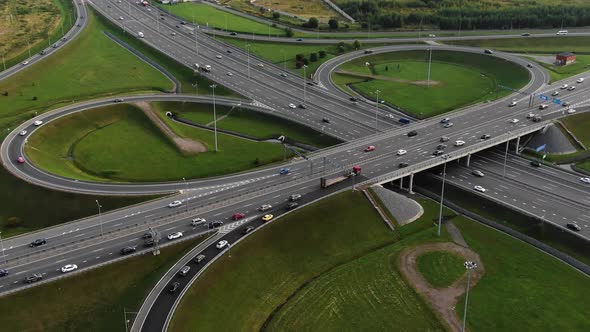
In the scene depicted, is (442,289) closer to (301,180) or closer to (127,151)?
(301,180)

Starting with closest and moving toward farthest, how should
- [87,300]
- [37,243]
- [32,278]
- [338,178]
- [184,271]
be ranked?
[87,300] < [32,278] < [184,271] < [37,243] < [338,178]

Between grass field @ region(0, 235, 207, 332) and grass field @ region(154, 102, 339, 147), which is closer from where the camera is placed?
grass field @ region(0, 235, 207, 332)

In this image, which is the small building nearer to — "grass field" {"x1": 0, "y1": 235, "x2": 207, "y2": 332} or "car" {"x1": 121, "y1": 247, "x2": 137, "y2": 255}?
"grass field" {"x1": 0, "y1": 235, "x2": 207, "y2": 332}

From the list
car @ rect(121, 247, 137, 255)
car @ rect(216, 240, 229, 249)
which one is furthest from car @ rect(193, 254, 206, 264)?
car @ rect(121, 247, 137, 255)

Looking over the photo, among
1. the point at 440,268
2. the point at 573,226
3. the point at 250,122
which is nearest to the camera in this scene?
the point at 440,268

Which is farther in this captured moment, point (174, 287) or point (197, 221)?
point (197, 221)

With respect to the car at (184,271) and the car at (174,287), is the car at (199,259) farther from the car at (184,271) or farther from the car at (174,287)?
the car at (174,287)

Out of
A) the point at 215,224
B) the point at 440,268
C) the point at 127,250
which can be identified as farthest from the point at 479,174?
the point at 127,250
